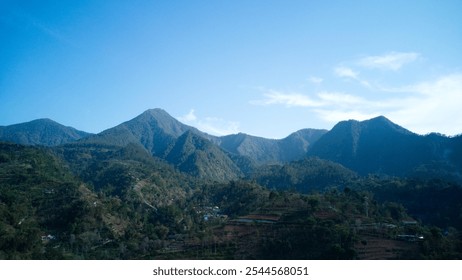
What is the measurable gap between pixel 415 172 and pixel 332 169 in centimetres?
2065

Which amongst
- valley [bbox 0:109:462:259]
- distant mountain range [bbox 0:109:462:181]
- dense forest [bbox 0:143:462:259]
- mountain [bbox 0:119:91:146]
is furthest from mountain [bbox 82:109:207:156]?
dense forest [bbox 0:143:462:259]

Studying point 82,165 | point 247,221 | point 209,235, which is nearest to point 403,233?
point 247,221

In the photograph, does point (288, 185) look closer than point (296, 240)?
No

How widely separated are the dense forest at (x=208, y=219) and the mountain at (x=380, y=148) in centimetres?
4661

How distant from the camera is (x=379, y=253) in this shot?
23.2 meters

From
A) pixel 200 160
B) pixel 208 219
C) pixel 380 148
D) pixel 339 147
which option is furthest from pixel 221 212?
pixel 339 147

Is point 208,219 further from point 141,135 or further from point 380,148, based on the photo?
point 141,135

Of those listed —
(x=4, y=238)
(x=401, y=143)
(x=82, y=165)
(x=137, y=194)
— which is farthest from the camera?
(x=401, y=143)

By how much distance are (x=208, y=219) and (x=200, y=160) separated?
7420cm

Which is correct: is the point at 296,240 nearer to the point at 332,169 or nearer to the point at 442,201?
the point at 442,201

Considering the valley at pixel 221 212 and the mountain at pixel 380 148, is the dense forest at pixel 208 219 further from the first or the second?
the mountain at pixel 380 148

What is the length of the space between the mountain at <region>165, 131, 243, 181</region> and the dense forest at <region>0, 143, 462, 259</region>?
126 ft

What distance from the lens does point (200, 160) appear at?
390 feet
